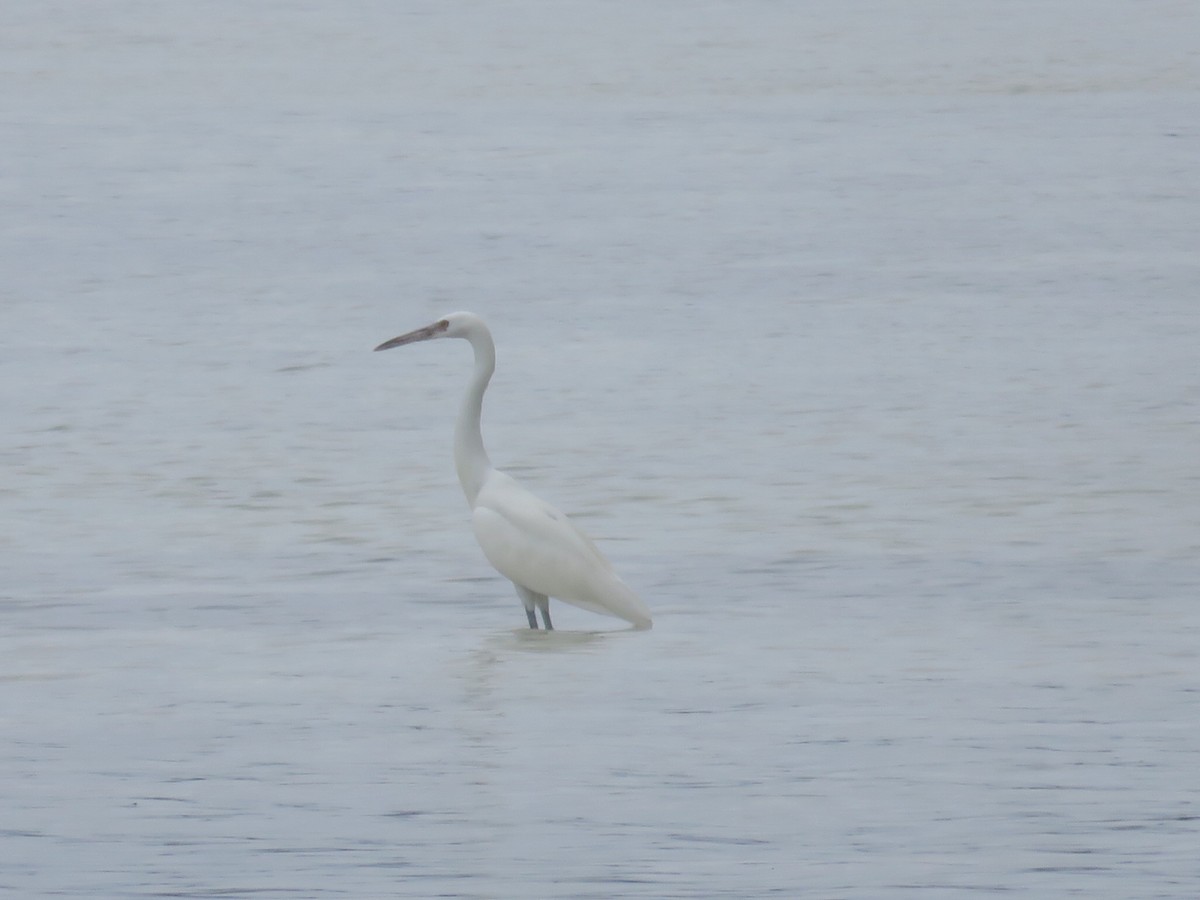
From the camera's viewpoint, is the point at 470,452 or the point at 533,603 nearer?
the point at 533,603

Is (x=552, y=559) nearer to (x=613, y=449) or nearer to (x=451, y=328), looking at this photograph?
(x=451, y=328)

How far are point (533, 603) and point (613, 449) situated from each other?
2620 mm

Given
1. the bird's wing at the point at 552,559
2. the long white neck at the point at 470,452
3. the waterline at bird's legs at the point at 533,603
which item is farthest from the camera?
the long white neck at the point at 470,452

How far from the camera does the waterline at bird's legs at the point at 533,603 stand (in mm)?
7047

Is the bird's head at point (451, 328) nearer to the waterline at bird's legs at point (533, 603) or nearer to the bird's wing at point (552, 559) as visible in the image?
the bird's wing at point (552, 559)

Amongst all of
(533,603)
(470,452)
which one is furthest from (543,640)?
(470,452)

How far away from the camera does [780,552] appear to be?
26.1ft

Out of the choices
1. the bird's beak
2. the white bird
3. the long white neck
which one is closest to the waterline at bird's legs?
the white bird

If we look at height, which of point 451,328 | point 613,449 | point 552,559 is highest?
point 451,328

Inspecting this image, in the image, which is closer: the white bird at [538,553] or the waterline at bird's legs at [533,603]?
the white bird at [538,553]

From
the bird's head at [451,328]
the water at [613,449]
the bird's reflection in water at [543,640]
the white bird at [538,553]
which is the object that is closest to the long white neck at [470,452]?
the white bird at [538,553]

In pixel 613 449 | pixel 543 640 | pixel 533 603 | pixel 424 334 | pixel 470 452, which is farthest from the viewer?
pixel 613 449

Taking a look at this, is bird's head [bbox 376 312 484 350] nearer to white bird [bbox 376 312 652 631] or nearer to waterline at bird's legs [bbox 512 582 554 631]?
white bird [bbox 376 312 652 631]

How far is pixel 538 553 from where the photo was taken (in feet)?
22.9
